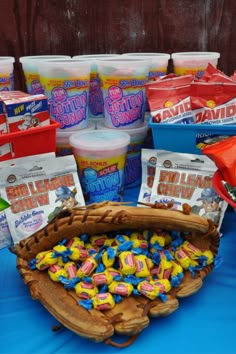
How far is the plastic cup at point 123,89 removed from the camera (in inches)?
45.1

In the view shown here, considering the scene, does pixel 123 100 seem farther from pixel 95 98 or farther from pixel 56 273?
pixel 56 273

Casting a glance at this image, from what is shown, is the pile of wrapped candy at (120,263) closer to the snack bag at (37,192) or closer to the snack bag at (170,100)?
the snack bag at (37,192)

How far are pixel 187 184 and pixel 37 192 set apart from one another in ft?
1.33

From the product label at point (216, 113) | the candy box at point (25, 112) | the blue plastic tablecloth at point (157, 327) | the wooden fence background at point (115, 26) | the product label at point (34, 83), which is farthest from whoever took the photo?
the wooden fence background at point (115, 26)

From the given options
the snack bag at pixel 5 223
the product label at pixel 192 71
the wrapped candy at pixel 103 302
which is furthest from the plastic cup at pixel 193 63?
the wrapped candy at pixel 103 302

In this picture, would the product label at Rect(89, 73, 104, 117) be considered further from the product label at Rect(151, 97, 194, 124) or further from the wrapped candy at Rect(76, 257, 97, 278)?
the wrapped candy at Rect(76, 257, 97, 278)

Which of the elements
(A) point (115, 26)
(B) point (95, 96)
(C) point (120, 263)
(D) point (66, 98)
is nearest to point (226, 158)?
(C) point (120, 263)

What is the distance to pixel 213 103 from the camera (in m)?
1.08

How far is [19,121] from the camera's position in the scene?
97 centimetres

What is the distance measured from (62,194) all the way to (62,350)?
46cm

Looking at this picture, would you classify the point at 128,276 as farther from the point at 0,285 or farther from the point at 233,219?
the point at 233,219

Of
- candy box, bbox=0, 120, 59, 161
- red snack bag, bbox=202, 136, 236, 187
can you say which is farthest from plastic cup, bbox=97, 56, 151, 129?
red snack bag, bbox=202, 136, 236, 187

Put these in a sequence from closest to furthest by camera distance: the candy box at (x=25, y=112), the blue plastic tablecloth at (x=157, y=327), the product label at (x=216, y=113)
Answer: the blue plastic tablecloth at (x=157, y=327), the candy box at (x=25, y=112), the product label at (x=216, y=113)

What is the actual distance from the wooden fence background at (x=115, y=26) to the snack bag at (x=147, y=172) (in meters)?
0.71
